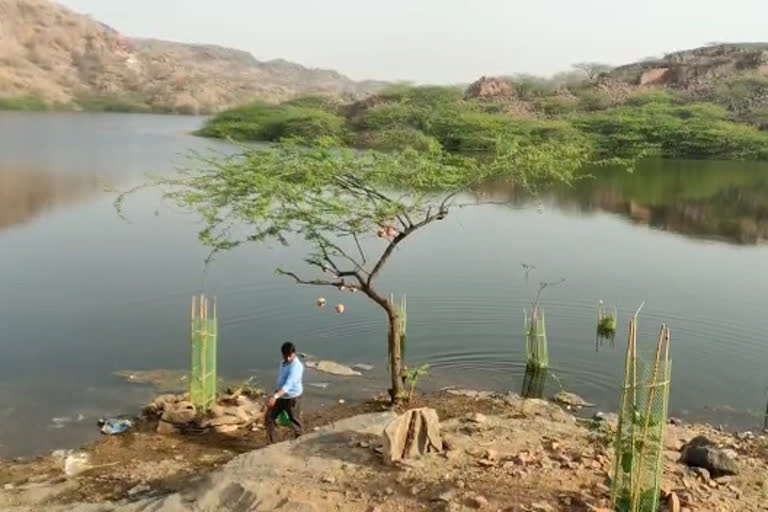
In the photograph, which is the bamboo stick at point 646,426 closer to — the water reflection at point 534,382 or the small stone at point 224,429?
the small stone at point 224,429

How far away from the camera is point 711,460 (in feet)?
31.5

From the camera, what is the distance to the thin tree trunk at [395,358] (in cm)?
1296

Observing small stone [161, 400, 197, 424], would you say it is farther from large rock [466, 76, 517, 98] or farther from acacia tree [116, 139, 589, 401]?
large rock [466, 76, 517, 98]

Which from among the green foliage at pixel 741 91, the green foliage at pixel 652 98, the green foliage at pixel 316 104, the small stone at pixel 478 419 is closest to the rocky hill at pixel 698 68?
the green foliage at pixel 741 91

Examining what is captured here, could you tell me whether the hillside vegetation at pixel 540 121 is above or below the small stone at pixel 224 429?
above

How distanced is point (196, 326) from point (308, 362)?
3.85m

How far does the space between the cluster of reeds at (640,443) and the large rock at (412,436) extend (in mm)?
2292

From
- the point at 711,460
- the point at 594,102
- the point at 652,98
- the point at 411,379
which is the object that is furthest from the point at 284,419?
the point at 594,102

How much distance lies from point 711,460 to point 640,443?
7.45ft

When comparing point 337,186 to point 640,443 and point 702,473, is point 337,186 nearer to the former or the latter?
point 640,443

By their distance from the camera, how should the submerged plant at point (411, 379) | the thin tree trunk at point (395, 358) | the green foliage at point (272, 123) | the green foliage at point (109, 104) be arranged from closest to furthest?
the thin tree trunk at point (395, 358)
the submerged plant at point (411, 379)
the green foliage at point (272, 123)
the green foliage at point (109, 104)

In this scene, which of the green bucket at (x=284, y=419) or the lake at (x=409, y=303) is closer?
the green bucket at (x=284, y=419)

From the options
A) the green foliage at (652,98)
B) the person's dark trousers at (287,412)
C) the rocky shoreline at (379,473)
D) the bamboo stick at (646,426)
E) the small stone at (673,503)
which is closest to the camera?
the bamboo stick at (646,426)

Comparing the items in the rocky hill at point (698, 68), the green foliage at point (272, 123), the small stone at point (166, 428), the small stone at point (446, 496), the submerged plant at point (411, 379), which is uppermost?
the rocky hill at point (698, 68)
